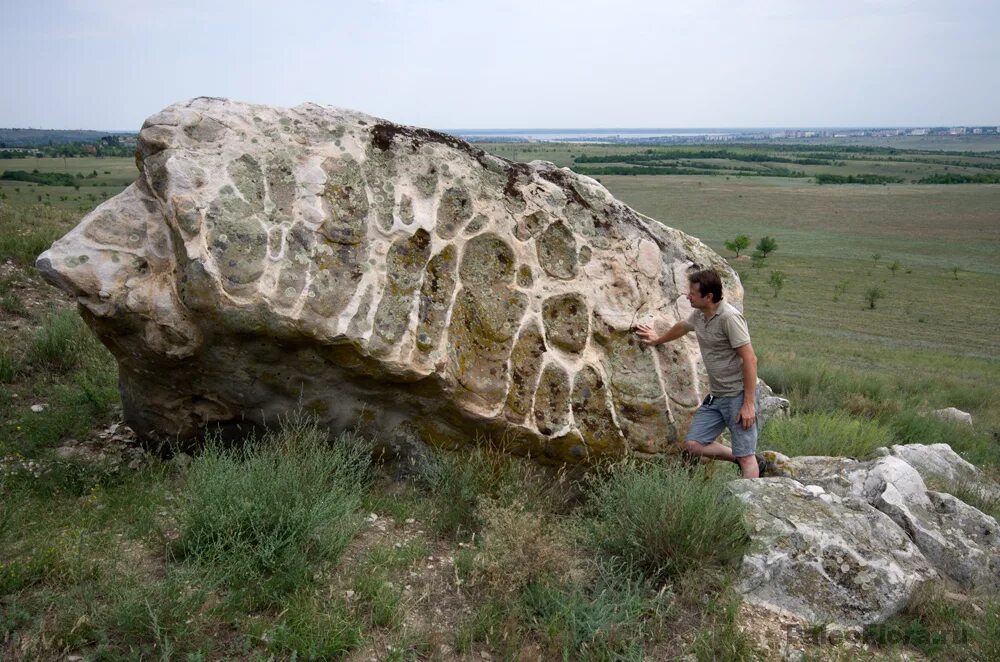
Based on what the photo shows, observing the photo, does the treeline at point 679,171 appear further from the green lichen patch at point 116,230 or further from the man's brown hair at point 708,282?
the green lichen patch at point 116,230

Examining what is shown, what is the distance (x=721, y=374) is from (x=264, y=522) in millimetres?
3506

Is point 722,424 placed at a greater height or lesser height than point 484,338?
lesser

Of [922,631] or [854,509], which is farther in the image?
[854,509]

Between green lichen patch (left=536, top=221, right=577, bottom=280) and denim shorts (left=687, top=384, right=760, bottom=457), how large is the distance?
5.04 ft

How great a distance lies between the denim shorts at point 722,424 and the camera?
5.62m

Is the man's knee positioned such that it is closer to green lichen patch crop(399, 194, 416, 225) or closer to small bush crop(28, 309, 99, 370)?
green lichen patch crop(399, 194, 416, 225)

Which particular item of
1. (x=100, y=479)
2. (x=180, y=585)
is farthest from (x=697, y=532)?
(x=100, y=479)

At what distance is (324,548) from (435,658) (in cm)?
93

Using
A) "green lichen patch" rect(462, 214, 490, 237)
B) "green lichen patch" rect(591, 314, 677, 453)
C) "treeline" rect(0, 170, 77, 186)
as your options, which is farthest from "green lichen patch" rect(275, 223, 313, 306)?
"treeline" rect(0, 170, 77, 186)

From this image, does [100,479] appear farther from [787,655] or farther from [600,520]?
[787,655]

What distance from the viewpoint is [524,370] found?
5590 millimetres

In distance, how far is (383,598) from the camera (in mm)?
3736

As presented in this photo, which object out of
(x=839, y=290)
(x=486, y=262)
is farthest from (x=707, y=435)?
(x=839, y=290)

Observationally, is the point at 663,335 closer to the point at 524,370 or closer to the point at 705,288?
the point at 705,288
